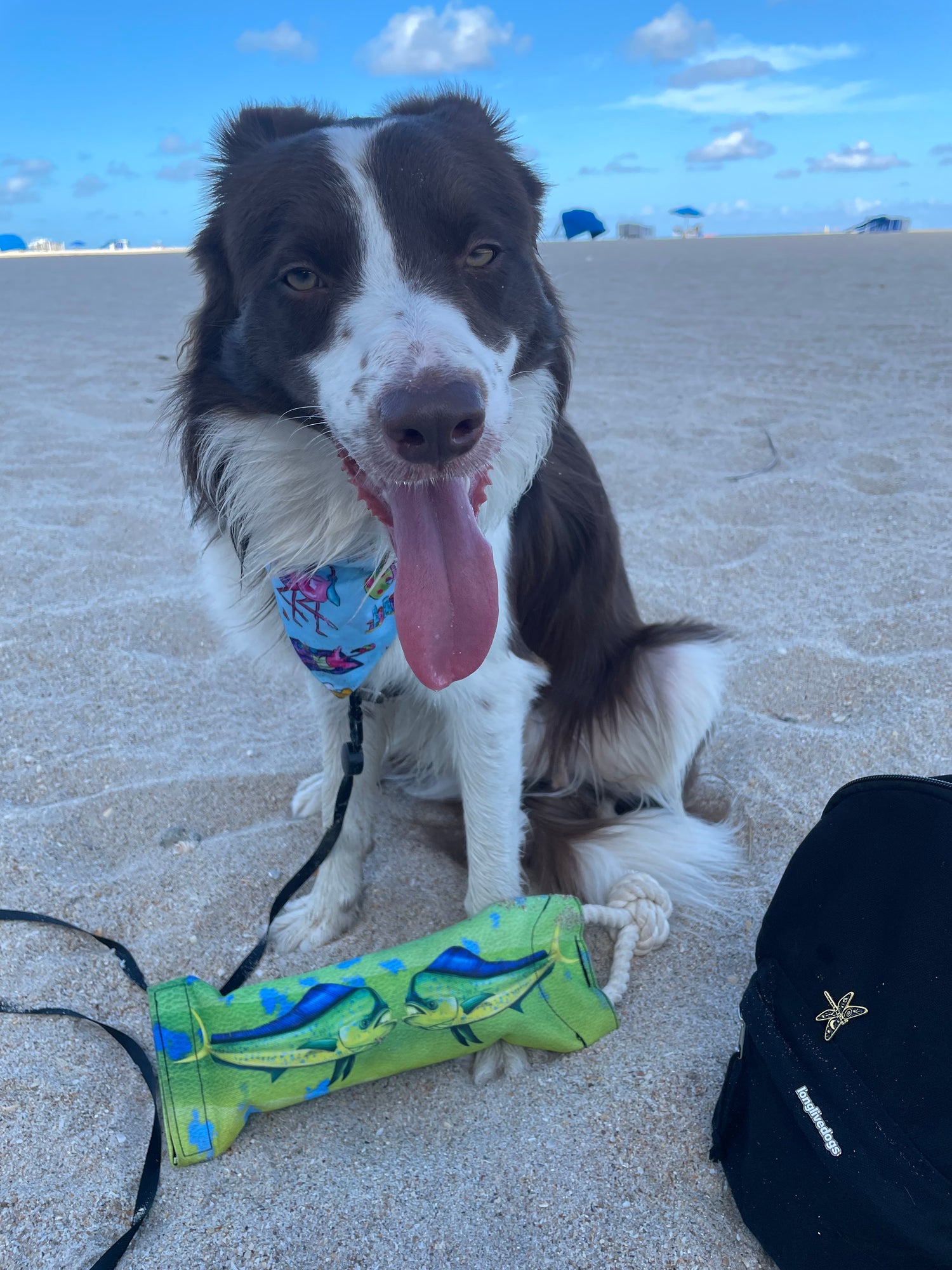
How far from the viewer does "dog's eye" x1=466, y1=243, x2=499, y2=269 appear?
1844mm

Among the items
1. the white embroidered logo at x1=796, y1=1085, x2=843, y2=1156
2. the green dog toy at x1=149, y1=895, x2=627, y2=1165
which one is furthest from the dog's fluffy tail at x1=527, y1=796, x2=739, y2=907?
the white embroidered logo at x1=796, y1=1085, x2=843, y2=1156

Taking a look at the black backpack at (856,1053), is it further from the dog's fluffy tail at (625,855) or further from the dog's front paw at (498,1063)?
the dog's fluffy tail at (625,855)

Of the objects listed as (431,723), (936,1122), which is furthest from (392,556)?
(936,1122)

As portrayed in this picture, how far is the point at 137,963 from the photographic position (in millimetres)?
2031

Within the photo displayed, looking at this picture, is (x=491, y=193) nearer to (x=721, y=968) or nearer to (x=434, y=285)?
(x=434, y=285)

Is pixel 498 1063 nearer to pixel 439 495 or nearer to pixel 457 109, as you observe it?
pixel 439 495

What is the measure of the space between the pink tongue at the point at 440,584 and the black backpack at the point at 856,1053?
28.0 inches

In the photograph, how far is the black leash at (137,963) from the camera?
4.99 ft

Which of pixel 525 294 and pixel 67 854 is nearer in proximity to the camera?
pixel 525 294

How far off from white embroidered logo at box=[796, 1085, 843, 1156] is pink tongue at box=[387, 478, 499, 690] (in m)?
0.89

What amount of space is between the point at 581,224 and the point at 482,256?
1510 cm

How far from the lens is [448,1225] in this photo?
4.83ft

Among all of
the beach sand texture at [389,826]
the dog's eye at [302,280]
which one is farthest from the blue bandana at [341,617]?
the beach sand texture at [389,826]

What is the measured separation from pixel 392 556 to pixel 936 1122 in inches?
53.4
